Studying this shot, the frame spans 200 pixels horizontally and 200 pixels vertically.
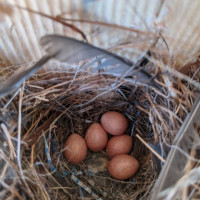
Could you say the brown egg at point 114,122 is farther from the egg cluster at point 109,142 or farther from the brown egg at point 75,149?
the brown egg at point 75,149

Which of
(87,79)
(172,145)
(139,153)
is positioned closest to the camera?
(172,145)

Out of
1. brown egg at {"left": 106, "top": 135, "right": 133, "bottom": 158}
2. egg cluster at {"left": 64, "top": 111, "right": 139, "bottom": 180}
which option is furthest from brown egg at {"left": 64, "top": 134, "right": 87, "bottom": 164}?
brown egg at {"left": 106, "top": 135, "right": 133, "bottom": 158}

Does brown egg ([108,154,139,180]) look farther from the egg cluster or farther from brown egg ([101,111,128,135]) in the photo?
brown egg ([101,111,128,135])

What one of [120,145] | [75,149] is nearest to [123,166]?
[120,145]

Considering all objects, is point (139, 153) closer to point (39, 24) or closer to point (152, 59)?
point (152, 59)

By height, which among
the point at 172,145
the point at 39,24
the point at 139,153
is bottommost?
the point at 139,153

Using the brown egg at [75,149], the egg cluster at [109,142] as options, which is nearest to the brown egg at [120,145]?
the egg cluster at [109,142]

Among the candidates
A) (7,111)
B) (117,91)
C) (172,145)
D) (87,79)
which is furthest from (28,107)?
(172,145)
